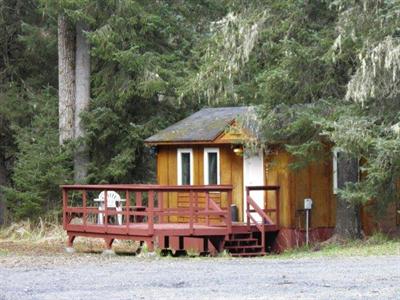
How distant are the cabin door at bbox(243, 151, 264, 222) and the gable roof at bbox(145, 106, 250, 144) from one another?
1021mm

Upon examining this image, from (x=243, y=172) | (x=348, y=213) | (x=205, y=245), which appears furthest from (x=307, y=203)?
(x=205, y=245)

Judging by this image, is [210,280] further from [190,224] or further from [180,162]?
[180,162]

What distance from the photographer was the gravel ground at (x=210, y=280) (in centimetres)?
1170

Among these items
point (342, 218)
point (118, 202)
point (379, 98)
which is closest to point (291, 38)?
point (379, 98)

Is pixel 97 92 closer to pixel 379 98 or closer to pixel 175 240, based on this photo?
pixel 175 240

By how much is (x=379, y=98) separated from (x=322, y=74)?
194 cm

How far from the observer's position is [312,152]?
2094 cm

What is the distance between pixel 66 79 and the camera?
2909 centimetres

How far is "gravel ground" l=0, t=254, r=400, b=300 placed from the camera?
11.7 meters

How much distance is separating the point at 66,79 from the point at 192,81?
830cm

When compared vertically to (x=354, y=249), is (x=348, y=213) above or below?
above

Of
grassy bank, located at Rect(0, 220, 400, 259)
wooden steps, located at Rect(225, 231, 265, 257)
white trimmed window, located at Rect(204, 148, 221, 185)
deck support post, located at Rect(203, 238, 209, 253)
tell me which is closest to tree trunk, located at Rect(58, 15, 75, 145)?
grassy bank, located at Rect(0, 220, 400, 259)

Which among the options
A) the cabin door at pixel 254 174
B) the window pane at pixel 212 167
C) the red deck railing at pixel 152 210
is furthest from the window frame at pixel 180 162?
the cabin door at pixel 254 174

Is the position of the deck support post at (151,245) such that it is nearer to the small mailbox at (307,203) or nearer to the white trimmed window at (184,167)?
the small mailbox at (307,203)
